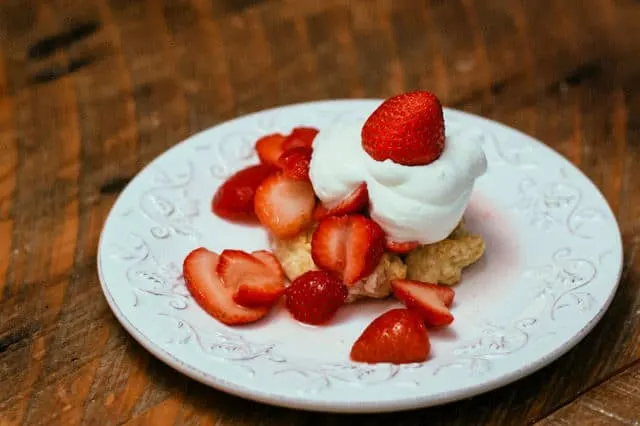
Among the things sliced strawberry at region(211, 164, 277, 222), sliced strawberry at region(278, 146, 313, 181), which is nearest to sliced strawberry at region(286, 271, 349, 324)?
sliced strawberry at region(278, 146, 313, 181)

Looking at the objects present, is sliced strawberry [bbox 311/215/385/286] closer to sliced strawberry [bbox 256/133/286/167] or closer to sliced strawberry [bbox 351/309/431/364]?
sliced strawberry [bbox 351/309/431/364]

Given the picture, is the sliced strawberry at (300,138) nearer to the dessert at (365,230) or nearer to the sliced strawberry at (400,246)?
the dessert at (365,230)

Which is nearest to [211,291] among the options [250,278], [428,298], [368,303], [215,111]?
[250,278]

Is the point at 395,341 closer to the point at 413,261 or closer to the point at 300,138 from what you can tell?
the point at 413,261

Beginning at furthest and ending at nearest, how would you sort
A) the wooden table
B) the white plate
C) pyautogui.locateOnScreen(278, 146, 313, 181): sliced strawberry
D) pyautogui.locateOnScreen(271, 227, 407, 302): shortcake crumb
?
1. pyautogui.locateOnScreen(278, 146, 313, 181): sliced strawberry
2. pyautogui.locateOnScreen(271, 227, 407, 302): shortcake crumb
3. the wooden table
4. the white plate

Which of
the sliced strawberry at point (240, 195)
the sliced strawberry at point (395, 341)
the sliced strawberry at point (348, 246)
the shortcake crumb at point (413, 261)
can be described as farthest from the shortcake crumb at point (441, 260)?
the sliced strawberry at point (240, 195)

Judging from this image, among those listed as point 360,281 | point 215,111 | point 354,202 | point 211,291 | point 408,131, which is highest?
point 408,131
